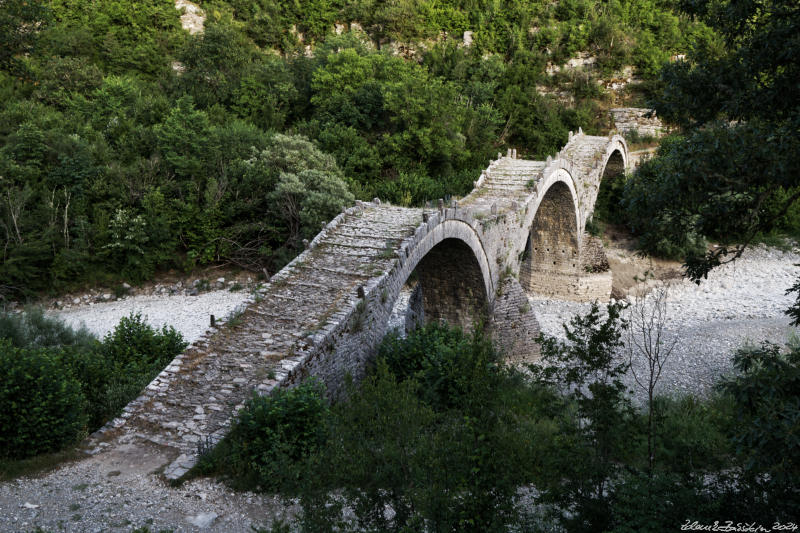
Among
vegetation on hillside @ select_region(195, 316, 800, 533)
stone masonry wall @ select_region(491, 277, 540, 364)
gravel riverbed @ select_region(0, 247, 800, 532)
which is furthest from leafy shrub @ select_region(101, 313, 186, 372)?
stone masonry wall @ select_region(491, 277, 540, 364)

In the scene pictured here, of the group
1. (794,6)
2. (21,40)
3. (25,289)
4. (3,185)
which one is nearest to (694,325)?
(794,6)

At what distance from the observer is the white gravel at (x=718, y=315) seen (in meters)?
16.2

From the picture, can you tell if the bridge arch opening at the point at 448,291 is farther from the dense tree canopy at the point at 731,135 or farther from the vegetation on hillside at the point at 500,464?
the vegetation on hillside at the point at 500,464

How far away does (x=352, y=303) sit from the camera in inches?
403

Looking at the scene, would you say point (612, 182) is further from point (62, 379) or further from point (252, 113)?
point (62, 379)

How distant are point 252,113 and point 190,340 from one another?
17.0 m

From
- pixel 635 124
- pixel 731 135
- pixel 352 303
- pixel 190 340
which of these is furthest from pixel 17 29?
pixel 635 124

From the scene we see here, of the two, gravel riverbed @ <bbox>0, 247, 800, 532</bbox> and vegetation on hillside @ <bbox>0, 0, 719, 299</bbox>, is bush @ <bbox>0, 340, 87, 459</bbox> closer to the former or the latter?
gravel riverbed @ <bbox>0, 247, 800, 532</bbox>

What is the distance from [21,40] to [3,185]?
33.4 feet

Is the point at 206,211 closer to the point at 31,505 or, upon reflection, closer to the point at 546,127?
the point at 31,505

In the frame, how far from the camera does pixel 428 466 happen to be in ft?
15.7

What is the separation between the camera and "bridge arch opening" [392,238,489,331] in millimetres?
15414

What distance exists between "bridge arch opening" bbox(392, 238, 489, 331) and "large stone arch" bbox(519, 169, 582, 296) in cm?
828

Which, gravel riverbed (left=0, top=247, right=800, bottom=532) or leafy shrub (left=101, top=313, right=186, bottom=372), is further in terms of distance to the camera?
leafy shrub (left=101, top=313, right=186, bottom=372)
